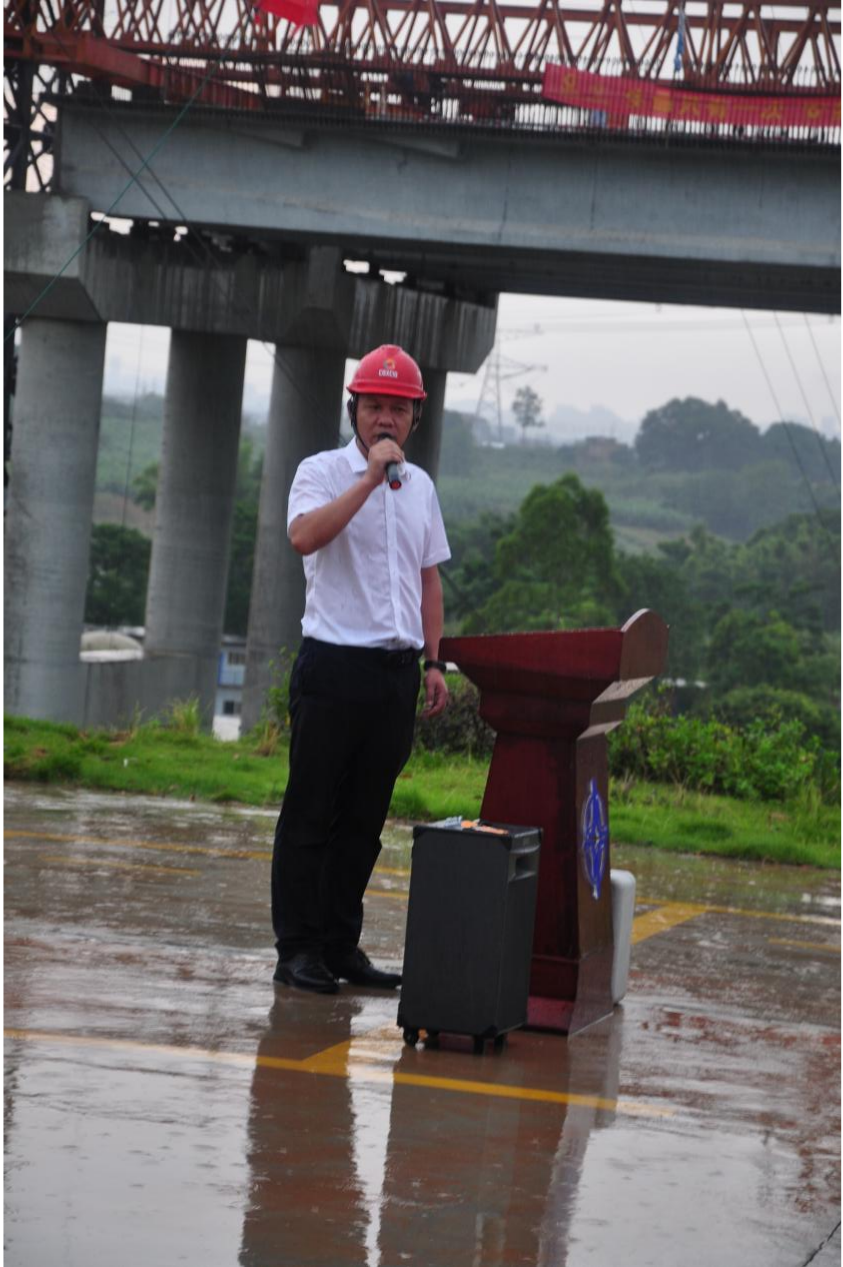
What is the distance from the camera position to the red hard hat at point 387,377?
4.24m

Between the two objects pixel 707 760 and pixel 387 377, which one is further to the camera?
pixel 707 760

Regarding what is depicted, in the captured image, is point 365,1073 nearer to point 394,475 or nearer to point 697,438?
point 394,475

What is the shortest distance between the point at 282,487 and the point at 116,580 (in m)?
45.8

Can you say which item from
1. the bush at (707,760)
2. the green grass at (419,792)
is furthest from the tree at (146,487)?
the green grass at (419,792)

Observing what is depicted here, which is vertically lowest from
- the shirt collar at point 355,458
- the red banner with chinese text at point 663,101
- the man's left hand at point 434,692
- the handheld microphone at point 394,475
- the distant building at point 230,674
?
the distant building at point 230,674

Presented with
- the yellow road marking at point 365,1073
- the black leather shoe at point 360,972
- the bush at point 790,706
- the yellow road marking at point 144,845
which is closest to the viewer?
the yellow road marking at point 365,1073

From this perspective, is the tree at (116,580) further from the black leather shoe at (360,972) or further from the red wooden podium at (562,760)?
the red wooden podium at (562,760)

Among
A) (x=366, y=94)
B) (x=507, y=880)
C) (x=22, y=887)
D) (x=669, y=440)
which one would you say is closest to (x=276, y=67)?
(x=366, y=94)

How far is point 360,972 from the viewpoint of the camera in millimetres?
6125

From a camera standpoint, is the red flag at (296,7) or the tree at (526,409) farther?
the tree at (526,409)

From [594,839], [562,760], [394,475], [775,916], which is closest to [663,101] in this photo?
[775,916]

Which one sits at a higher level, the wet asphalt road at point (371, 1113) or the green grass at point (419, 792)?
the green grass at point (419, 792)

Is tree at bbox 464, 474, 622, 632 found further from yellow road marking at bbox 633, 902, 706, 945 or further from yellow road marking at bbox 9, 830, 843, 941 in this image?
yellow road marking at bbox 633, 902, 706, 945

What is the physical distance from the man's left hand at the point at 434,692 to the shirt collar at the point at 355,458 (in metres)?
0.80
